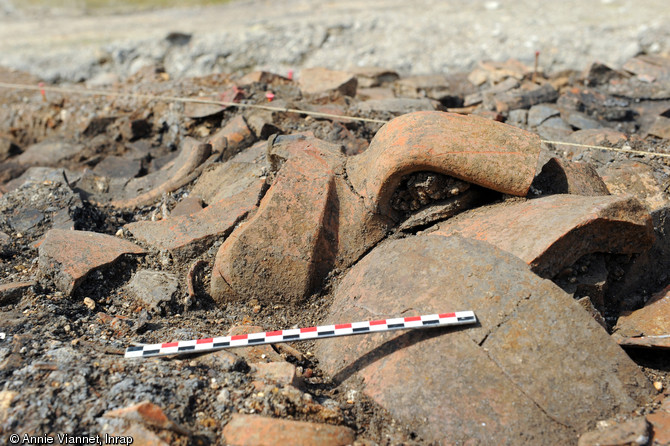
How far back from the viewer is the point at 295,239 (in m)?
3.24

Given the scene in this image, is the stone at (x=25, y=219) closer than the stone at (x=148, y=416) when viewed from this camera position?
No

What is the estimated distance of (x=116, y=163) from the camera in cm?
536

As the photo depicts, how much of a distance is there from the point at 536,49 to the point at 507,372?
22.4ft

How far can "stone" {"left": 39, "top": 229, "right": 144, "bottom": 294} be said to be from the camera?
332 cm

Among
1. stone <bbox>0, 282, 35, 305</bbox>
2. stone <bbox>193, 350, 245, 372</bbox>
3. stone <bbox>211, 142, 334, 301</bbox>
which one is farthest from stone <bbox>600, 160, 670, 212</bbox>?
stone <bbox>0, 282, 35, 305</bbox>

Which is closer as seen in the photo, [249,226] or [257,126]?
[249,226]

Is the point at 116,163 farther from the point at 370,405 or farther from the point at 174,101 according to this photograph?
the point at 370,405

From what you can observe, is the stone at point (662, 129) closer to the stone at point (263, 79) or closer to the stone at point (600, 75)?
the stone at point (600, 75)

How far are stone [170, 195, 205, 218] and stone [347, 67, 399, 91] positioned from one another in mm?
3117

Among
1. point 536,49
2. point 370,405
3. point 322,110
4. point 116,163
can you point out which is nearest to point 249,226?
point 370,405

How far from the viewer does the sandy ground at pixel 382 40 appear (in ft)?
26.5

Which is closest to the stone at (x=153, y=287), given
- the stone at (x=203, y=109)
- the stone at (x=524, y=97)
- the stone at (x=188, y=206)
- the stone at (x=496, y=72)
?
the stone at (x=188, y=206)

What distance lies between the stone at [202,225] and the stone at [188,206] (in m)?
0.19

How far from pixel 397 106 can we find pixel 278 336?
3023 mm
